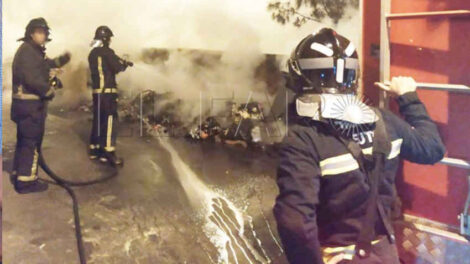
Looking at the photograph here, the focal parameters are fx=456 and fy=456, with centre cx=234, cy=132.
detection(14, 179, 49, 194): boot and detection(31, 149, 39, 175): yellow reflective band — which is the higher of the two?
detection(31, 149, 39, 175): yellow reflective band

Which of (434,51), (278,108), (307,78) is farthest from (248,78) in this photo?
(434,51)

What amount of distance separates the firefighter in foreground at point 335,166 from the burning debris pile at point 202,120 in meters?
0.36

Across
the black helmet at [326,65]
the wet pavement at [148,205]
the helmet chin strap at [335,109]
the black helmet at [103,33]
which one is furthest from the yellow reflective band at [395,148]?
the black helmet at [103,33]

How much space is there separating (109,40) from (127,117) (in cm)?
32

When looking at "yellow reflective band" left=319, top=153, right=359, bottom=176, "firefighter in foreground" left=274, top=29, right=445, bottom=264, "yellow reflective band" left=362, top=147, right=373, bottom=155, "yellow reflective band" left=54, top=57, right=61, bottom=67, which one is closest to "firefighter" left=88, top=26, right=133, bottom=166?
"yellow reflective band" left=54, top=57, right=61, bottom=67

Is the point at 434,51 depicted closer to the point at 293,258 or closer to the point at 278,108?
the point at 278,108

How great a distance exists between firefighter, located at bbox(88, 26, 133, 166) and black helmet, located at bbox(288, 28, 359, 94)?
2.37 feet

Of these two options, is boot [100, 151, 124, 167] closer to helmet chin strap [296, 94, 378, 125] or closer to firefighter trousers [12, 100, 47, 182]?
firefighter trousers [12, 100, 47, 182]

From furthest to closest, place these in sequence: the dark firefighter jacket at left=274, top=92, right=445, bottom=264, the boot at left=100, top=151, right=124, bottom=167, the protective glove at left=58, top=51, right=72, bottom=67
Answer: the boot at left=100, top=151, right=124, bottom=167 → the protective glove at left=58, top=51, right=72, bottom=67 → the dark firefighter jacket at left=274, top=92, right=445, bottom=264

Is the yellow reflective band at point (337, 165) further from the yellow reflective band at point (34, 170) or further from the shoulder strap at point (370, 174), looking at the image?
the yellow reflective band at point (34, 170)

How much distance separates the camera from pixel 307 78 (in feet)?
6.07

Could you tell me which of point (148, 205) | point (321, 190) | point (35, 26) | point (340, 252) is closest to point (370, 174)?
point (321, 190)

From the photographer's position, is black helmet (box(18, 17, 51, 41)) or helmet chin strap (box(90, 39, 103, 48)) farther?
helmet chin strap (box(90, 39, 103, 48))

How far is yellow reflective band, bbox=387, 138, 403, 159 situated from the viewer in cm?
184
